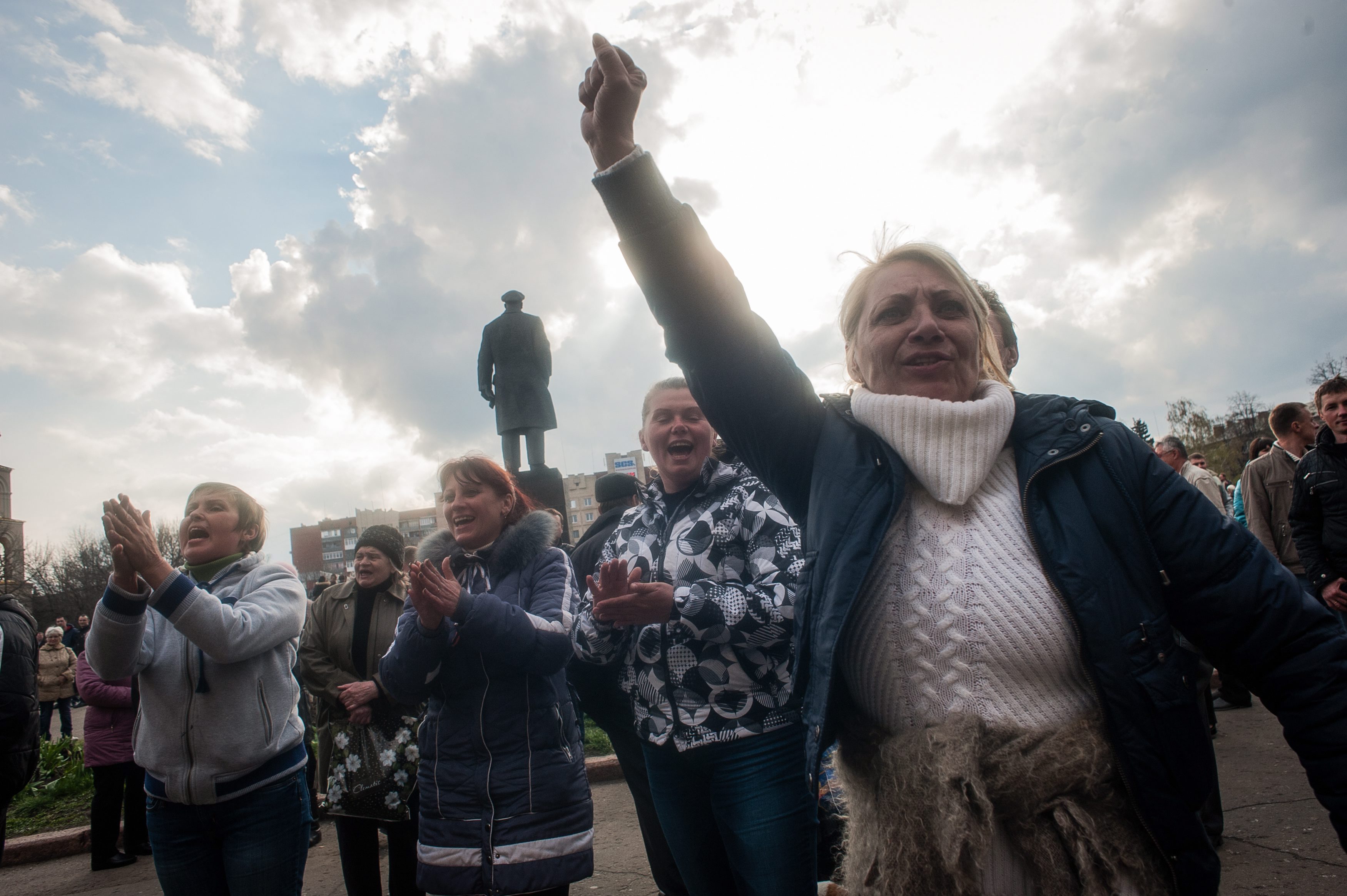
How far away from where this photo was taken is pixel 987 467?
4.45 feet

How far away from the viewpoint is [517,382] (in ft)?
32.5

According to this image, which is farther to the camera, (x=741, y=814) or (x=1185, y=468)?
(x=1185, y=468)

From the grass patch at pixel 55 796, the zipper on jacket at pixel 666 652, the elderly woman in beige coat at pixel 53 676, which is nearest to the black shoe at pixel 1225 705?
the zipper on jacket at pixel 666 652

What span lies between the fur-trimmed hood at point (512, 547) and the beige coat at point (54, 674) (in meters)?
10.6

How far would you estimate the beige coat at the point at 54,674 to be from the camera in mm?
10570

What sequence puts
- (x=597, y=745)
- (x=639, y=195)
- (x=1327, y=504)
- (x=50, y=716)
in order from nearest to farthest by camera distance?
(x=639, y=195) < (x=1327, y=504) < (x=597, y=745) < (x=50, y=716)

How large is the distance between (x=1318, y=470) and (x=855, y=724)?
469cm

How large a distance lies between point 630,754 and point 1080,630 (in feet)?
7.26

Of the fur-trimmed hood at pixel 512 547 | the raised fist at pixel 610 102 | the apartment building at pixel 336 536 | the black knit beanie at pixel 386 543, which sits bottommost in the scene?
the fur-trimmed hood at pixel 512 547

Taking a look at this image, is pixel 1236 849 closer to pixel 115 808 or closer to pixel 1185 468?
pixel 1185 468

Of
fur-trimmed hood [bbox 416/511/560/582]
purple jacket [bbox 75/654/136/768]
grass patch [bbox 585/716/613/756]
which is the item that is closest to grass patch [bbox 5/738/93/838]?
purple jacket [bbox 75/654/136/768]

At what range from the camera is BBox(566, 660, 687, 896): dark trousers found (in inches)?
116

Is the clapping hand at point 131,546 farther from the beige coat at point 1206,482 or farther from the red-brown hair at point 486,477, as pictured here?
the beige coat at point 1206,482

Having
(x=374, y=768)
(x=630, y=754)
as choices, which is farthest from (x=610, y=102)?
(x=374, y=768)
